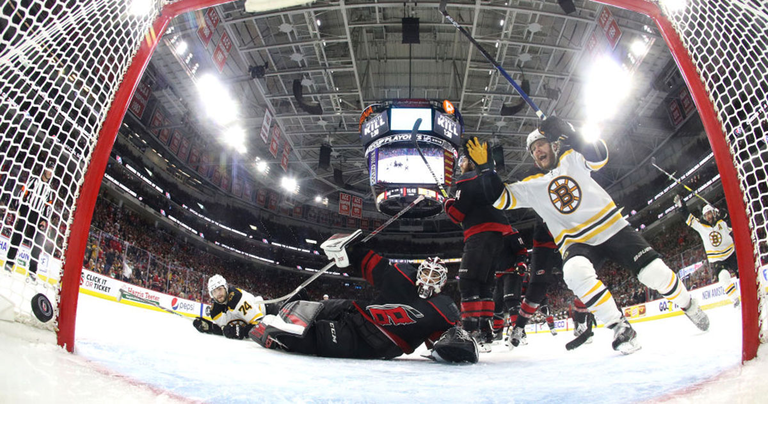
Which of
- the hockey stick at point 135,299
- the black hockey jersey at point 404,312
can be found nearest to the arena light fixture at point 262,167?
the hockey stick at point 135,299

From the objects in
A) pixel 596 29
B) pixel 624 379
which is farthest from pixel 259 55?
pixel 624 379

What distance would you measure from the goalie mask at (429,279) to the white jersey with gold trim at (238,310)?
1920mm

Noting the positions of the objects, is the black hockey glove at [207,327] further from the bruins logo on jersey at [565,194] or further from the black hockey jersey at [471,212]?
the bruins logo on jersey at [565,194]

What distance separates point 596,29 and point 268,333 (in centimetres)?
916

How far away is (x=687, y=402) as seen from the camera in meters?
0.98

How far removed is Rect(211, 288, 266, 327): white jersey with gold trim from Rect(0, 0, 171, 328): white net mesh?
7.27 feet

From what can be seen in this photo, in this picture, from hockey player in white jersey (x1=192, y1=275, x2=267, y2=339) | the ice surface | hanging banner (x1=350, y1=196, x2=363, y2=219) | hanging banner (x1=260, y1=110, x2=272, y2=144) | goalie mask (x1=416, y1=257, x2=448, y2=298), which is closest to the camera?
the ice surface

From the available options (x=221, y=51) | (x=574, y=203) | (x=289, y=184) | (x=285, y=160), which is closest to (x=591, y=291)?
(x=574, y=203)

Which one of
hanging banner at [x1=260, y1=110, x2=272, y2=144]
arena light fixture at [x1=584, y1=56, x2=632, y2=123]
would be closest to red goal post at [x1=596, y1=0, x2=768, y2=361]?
arena light fixture at [x1=584, y1=56, x2=632, y2=123]

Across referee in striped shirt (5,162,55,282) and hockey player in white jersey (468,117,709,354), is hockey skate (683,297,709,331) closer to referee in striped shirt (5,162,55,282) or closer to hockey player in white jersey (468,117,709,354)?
hockey player in white jersey (468,117,709,354)

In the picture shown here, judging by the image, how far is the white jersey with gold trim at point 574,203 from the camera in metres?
1.89

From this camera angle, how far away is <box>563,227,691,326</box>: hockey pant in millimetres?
1743

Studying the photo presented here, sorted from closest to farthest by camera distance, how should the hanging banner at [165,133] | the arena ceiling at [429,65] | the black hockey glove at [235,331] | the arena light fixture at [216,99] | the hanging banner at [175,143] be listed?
the black hockey glove at [235,331]
the arena ceiling at [429,65]
the arena light fixture at [216,99]
the hanging banner at [165,133]
the hanging banner at [175,143]

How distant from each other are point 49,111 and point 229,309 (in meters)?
2.44
